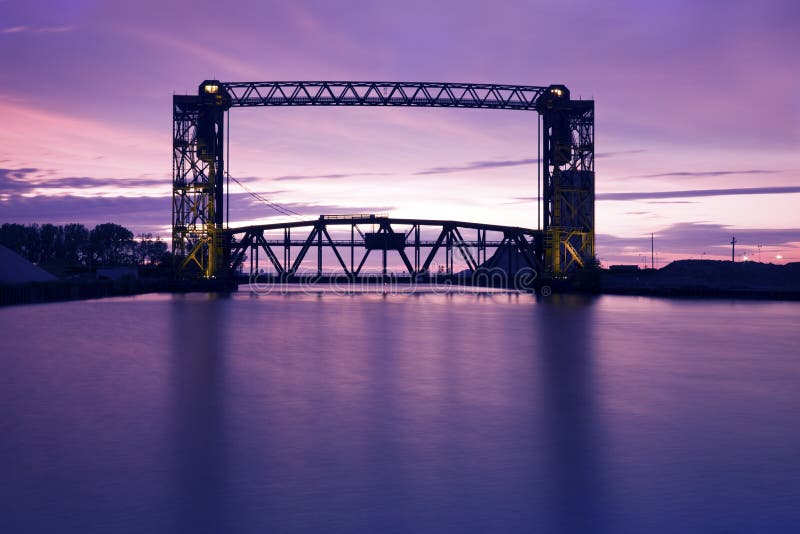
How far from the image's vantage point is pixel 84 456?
10.3 metres

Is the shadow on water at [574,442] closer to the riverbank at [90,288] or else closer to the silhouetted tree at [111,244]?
the riverbank at [90,288]

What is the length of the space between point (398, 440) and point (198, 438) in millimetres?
3293

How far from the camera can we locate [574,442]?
11141 mm

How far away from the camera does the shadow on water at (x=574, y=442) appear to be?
7.87 m

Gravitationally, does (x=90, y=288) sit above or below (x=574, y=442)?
above

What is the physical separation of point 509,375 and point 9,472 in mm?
13077

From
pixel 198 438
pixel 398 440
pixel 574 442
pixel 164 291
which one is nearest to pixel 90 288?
pixel 164 291

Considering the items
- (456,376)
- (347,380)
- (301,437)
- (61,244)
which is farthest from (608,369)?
(61,244)

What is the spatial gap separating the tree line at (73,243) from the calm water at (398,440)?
159 m

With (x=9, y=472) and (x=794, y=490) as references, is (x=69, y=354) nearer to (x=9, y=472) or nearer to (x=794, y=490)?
(x=9, y=472)

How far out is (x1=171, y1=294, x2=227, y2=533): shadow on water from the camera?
7.83 meters

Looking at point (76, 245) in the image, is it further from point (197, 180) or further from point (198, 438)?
point (198, 438)

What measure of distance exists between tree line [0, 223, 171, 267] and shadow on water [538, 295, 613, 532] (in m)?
161

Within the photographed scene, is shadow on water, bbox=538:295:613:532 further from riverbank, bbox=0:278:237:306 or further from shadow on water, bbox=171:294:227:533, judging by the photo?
riverbank, bbox=0:278:237:306
